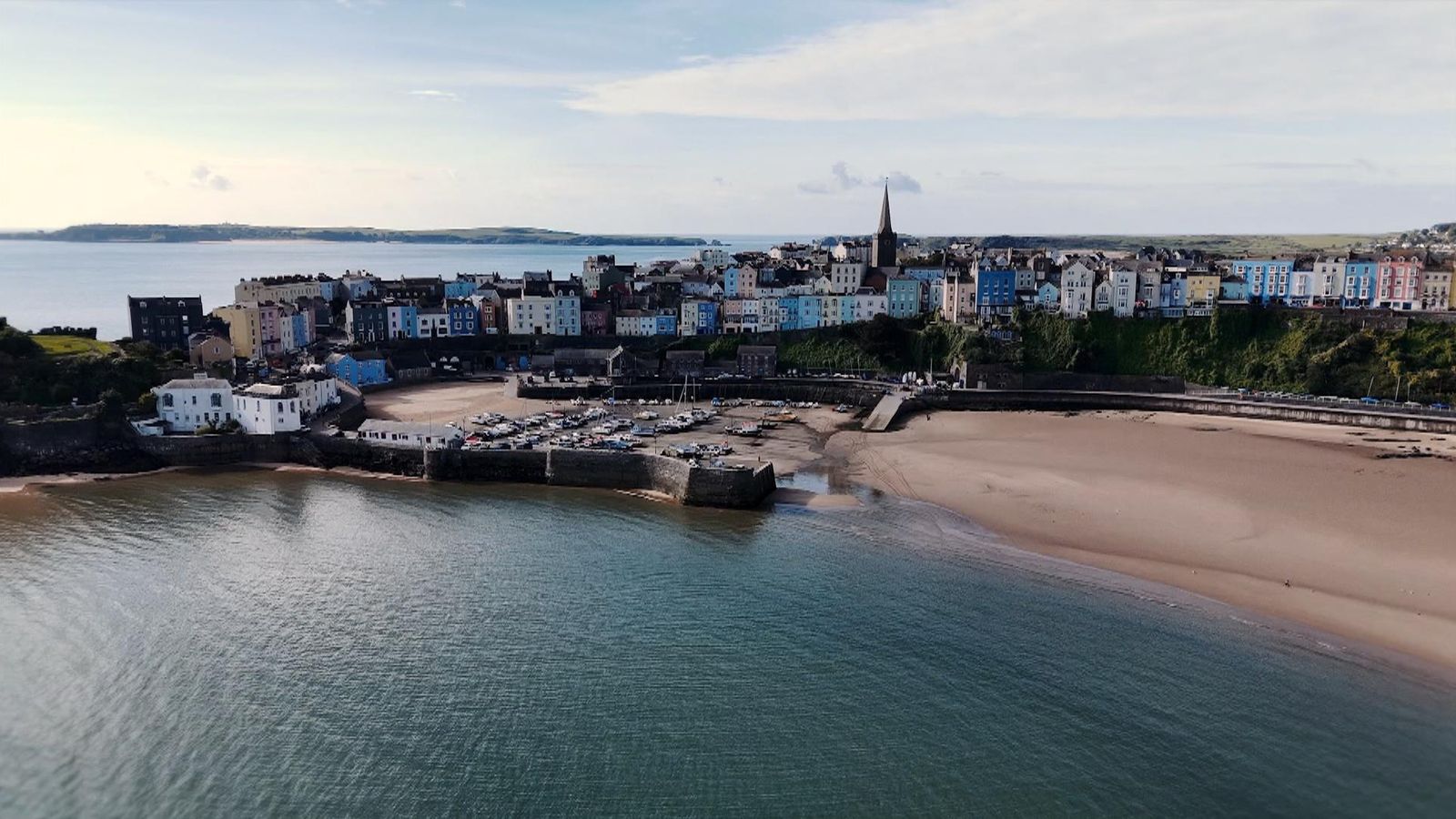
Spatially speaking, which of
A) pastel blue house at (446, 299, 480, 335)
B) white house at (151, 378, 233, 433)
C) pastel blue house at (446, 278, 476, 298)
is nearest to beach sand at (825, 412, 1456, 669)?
white house at (151, 378, 233, 433)

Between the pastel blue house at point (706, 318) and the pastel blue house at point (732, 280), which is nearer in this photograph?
the pastel blue house at point (706, 318)

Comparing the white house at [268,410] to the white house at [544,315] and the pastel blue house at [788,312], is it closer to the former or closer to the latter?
the white house at [544,315]

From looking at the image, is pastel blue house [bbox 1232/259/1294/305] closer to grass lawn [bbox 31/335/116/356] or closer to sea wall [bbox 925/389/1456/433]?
sea wall [bbox 925/389/1456/433]

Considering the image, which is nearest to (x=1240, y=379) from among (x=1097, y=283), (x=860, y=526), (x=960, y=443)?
(x=1097, y=283)

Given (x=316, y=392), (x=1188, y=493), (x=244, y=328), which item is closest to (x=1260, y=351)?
(x=1188, y=493)

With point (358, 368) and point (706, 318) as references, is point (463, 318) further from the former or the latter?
point (706, 318)

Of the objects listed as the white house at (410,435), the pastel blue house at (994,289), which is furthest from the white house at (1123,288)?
the white house at (410,435)

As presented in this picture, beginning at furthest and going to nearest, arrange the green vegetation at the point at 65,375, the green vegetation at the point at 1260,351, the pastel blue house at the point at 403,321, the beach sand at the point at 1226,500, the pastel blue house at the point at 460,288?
the pastel blue house at the point at 460,288, the pastel blue house at the point at 403,321, the green vegetation at the point at 1260,351, the green vegetation at the point at 65,375, the beach sand at the point at 1226,500
